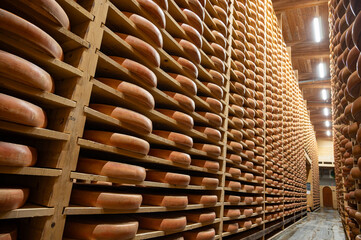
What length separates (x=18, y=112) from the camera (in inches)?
37.5

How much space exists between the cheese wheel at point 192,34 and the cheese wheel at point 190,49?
0.28 ft

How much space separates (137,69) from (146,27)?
297mm

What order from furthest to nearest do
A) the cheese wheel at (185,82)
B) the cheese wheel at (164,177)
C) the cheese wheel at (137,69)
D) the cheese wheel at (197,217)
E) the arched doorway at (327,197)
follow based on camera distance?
the arched doorway at (327,197) < the cheese wheel at (197,217) < the cheese wheel at (185,82) < the cheese wheel at (164,177) < the cheese wheel at (137,69)

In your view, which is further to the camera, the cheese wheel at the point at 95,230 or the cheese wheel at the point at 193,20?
the cheese wheel at the point at 193,20

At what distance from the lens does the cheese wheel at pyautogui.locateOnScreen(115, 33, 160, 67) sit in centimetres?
152

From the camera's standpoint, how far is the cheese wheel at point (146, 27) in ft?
5.14

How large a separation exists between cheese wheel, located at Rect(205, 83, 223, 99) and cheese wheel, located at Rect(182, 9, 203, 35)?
491mm

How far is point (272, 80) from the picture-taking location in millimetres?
4566

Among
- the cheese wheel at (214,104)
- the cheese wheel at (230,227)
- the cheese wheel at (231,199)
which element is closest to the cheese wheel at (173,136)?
the cheese wheel at (214,104)

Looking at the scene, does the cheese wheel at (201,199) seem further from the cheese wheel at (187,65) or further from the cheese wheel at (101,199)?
the cheese wheel at (187,65)

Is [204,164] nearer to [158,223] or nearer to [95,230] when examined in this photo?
[158,223]

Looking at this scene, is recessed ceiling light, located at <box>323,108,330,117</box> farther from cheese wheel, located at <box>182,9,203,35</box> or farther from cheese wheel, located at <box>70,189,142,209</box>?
cheese wheel, located at <box>70,189,142,209</box>

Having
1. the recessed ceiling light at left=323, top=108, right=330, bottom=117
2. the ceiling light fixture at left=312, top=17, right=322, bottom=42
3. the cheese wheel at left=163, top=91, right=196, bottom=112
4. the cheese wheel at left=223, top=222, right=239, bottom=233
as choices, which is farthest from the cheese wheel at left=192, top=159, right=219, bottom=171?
the recessed ceiling light at left=323, top=108, right=330, bottom=117

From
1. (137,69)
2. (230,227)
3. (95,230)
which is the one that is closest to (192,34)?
(137,69)
